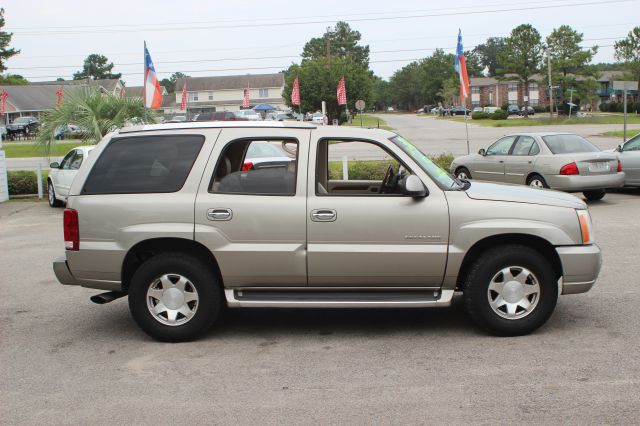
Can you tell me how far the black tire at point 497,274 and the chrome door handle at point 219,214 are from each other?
79.4 inches

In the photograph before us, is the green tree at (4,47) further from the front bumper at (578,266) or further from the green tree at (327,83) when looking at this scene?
the front bumper at (578,266)

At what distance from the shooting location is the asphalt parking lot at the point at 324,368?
475cm

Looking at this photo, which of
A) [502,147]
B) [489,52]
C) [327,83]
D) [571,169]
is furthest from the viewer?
[489,52]

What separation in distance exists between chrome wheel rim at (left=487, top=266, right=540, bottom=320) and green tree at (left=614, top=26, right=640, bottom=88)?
83063mm

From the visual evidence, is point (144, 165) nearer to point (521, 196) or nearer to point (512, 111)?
point (521, 196)

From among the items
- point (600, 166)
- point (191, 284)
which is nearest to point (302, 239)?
point (191, 284)

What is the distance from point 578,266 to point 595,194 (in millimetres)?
10630

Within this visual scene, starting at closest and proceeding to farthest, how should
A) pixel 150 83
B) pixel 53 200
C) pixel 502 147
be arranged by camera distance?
pixel 502 147 < pixel 53 200 < pixel 150 83

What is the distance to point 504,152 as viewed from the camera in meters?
16.6

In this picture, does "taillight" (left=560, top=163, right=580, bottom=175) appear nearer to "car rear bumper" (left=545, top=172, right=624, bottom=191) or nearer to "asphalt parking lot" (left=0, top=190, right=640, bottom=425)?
"car rear bumper" (left=545, top=172, right=624, bottom=191)

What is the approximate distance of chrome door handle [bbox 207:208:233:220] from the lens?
616 cm

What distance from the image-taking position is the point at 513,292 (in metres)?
6.16

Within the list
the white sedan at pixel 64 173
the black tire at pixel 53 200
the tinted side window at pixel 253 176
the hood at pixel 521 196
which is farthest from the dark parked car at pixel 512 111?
the tinted side window at pixel 253 176

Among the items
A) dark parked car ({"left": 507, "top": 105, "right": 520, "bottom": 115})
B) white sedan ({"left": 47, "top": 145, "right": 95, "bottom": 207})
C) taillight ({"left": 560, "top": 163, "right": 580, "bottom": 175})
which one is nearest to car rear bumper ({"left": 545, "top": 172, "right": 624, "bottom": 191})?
taillight ({"left": 560, "top": 163, "right": 580, "bottom": 175})
